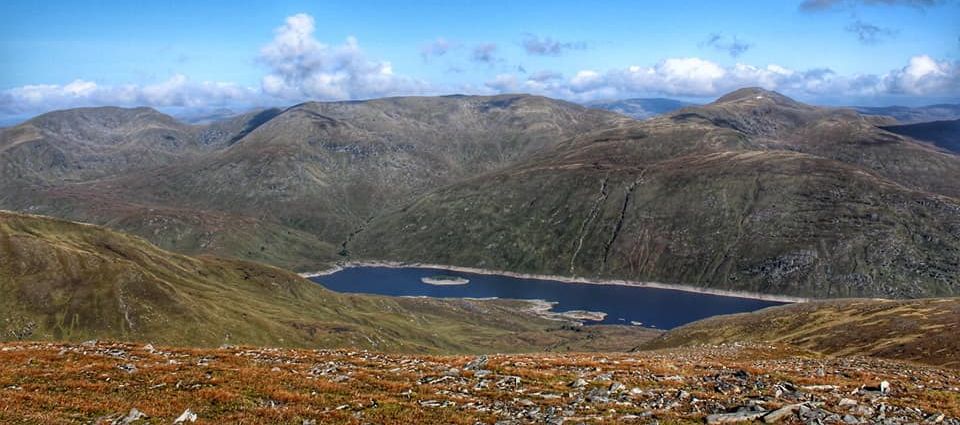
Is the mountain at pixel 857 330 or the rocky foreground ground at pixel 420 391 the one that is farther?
the mountain at pixel 857 330

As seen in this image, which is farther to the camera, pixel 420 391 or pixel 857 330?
pixel 857 330

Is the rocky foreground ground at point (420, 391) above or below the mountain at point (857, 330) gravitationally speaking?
above

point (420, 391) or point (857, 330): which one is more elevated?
point (420, 391)

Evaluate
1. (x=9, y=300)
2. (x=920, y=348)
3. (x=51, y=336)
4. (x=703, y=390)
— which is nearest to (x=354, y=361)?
(x=703, y=390)

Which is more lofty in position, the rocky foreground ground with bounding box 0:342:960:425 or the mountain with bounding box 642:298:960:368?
the rocky foreground ground with bounding box 0:342:960:425

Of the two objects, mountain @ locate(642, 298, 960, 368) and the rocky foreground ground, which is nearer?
the rocky foreground ground
